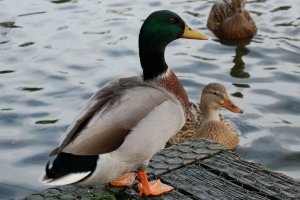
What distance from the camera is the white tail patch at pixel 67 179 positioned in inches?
140

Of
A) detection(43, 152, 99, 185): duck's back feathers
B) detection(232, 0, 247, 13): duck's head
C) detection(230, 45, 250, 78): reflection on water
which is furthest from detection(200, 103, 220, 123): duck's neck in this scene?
detection(232, 0, 247, 13): duck's head

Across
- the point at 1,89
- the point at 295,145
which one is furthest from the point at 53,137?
the point at 295,145

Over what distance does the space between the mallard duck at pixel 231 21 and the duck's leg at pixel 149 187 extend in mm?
5817

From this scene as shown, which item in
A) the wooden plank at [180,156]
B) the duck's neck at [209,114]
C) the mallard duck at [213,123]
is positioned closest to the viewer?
the wooden plank at [180,156]

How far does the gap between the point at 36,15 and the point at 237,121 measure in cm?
465

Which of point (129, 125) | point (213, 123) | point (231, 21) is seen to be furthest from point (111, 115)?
point (231, 21)

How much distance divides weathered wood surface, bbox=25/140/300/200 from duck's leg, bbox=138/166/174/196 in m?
0.04

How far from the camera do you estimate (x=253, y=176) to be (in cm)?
421

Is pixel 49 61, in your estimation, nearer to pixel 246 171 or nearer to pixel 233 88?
pixel 233 88

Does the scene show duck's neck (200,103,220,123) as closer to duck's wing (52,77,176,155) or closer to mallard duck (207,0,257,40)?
duck's wing (52,77,176,155)

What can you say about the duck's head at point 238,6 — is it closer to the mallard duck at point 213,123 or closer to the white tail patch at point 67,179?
the mallard duck at point 213,123

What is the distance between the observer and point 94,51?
8914 mm

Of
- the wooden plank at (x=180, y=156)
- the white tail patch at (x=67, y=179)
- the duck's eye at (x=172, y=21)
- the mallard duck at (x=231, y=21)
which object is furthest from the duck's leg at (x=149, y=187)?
the mallard duck at (x=231, y=21)

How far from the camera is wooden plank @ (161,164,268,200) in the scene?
3966 millimetres
